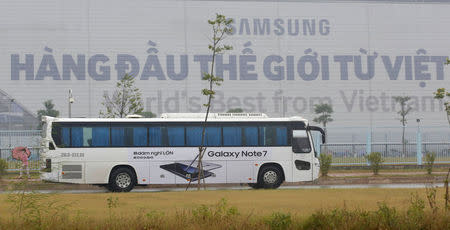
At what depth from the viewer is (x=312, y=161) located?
2673cm

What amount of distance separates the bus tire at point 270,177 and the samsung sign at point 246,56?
5407 cm

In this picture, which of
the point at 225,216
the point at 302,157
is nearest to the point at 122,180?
the point at 302,157

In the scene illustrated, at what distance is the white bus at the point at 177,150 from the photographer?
82.1 feet

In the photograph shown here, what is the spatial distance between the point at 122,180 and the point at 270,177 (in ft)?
19.8

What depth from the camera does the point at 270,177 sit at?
85.6 ft

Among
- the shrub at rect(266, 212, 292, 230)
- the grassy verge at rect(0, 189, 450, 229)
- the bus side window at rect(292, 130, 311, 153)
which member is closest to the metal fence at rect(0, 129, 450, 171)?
the bus side window at rect(292, 130, 311, 153)

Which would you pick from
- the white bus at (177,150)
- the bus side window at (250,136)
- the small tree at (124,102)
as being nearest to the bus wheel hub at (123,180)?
the white bus at (177,150)

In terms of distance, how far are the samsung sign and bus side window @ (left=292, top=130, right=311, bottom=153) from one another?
5357cm

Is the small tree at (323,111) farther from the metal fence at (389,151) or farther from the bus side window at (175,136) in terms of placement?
the bus side window at (175,136)

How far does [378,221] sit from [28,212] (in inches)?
271

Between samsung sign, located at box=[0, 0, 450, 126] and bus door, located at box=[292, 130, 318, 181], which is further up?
samsung sign, located at box=[0, 0, 450, 126]

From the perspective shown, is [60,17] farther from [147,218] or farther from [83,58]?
[147,218]

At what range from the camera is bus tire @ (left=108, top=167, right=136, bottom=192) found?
2492cm

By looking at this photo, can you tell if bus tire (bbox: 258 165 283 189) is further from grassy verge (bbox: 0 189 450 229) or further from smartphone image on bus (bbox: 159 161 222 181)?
grassy verge (bbox: 0 189 450 229)
